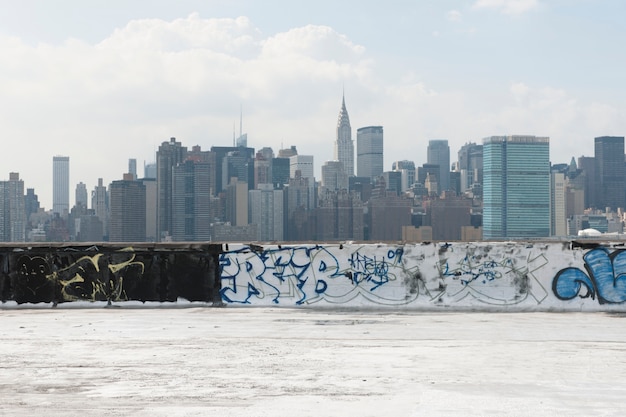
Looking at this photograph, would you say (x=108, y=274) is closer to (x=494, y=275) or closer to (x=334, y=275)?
(x=334, y=275)

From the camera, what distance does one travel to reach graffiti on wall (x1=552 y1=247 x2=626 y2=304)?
58.4 feet

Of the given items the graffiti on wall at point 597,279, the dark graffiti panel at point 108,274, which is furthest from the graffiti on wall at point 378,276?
the dark graffiti panel at point 108,274

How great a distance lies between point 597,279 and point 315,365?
906 cm

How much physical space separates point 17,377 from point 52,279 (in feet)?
31.8

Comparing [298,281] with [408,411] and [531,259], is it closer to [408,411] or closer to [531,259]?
[531,259]

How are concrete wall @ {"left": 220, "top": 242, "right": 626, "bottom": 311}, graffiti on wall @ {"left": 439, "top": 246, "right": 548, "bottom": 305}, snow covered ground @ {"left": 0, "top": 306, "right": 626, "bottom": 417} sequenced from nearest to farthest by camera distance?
snow covered ground @ {"left": 0, "top": 306, "right": 626, "bottom": 417} → concrete wall @ {"left": 220, "top": 242, "right": 626, "bottom": 311} → graffiti on wall @ {"left": 439, "top": 246, "right": 548, "bottom": 305}

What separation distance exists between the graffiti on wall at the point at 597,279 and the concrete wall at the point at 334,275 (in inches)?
0.8

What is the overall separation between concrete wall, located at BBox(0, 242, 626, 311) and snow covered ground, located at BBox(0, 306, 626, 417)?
97 centimetres

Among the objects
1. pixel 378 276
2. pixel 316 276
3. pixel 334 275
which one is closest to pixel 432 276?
pixel 378 276

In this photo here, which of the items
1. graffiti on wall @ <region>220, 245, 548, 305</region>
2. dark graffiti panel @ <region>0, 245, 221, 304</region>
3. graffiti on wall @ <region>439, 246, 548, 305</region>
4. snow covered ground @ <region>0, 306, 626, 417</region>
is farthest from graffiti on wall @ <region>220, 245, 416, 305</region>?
snow covered ground @ <region>0, 306, 626, 417</region>

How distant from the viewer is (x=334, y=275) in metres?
18.7

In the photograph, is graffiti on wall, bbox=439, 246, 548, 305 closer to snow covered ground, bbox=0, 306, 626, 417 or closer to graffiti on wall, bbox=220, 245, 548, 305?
graffiti on wall, bbox=220, 245, 548, 305

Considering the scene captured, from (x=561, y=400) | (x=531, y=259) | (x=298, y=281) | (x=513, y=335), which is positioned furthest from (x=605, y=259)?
(x=561, y=400)

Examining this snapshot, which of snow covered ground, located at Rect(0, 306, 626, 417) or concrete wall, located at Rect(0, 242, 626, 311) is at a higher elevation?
concrete wall, located at Rect(0, 242, 626, 311)
